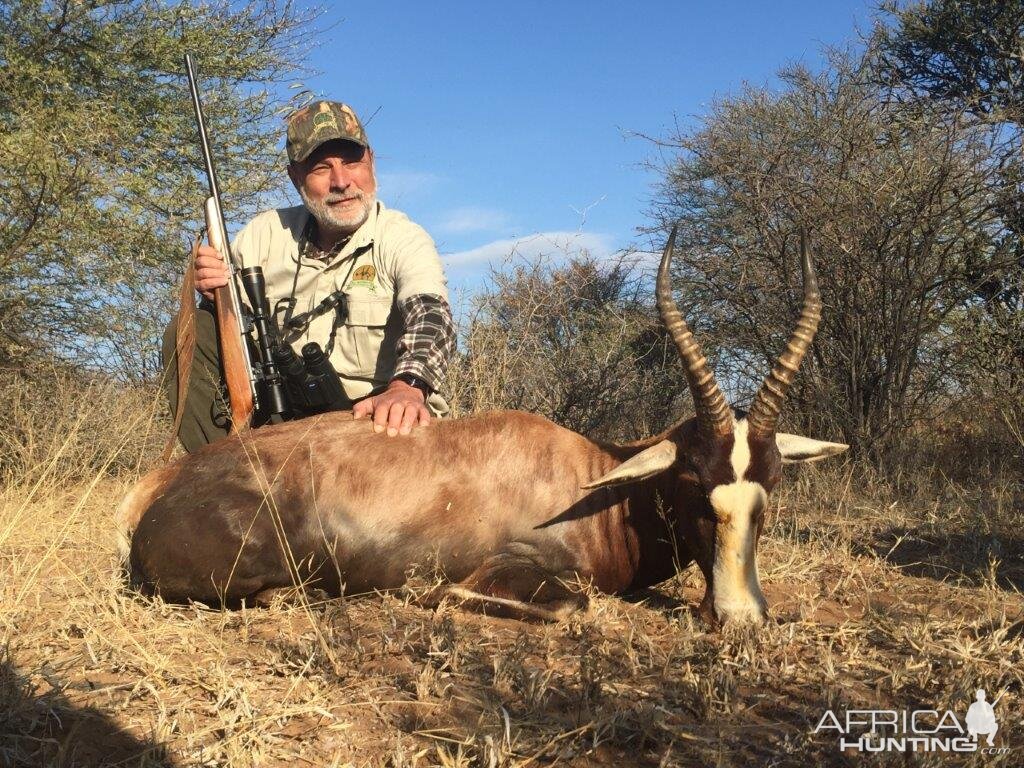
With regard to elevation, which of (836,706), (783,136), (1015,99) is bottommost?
(836,706)

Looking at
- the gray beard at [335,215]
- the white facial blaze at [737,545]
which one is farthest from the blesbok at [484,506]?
the gray beard at [335,215]

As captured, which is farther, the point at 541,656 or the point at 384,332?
the point at 384,332

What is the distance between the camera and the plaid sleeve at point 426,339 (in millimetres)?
4914

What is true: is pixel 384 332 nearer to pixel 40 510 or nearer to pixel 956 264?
pixel 40 510

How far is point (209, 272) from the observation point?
5359mm

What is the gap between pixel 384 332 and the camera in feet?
18.7

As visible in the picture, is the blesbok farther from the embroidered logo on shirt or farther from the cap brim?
the cap brim

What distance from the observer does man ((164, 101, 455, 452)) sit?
5477 millimetres

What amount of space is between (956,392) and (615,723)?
270 inches

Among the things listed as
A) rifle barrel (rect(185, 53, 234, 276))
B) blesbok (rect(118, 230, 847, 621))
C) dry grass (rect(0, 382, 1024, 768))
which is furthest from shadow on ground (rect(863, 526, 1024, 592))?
rifle barrel (rect(185, 53, 234, 276))

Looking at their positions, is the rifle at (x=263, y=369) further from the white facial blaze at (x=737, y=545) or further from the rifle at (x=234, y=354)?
the white facial blaze at (x=737, y=545)

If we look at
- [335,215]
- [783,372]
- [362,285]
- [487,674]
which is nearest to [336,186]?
[335,215]

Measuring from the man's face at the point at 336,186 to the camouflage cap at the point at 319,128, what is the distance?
0.24 ft

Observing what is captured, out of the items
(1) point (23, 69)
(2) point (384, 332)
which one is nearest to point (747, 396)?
(2) point (384, 332)
